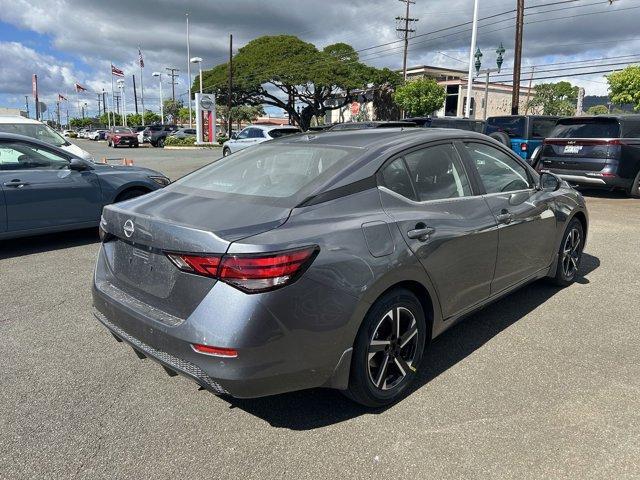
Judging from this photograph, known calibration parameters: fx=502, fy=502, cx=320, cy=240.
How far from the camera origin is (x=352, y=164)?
2932mm

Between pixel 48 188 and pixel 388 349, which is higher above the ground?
pixel 48 188

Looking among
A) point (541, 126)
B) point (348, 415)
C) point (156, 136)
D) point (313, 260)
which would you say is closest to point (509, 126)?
point (541, 126)

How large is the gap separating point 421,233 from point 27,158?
5.75 metres

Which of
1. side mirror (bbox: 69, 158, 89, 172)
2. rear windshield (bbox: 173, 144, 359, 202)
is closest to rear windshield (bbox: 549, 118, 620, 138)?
rear windshield (bbox: 173, 144, 359, 202)

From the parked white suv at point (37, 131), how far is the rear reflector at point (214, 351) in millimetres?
9115

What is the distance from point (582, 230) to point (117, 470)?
15.6 feet

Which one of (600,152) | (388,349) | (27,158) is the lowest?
(388,349)

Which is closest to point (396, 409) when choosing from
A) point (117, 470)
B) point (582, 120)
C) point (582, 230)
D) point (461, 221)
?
point (461, 221)

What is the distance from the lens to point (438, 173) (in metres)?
3.38

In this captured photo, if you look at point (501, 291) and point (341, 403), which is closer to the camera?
point (341, 403)

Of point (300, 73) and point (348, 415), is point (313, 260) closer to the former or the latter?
point (348, 415)

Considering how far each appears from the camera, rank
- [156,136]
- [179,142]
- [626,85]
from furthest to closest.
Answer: [626,85] → [156,136] → [179,142]

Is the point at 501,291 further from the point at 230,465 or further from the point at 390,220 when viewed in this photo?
the point at 230,465

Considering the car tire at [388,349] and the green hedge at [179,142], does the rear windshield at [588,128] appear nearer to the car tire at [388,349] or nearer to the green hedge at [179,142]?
the car tire at [388,349]
